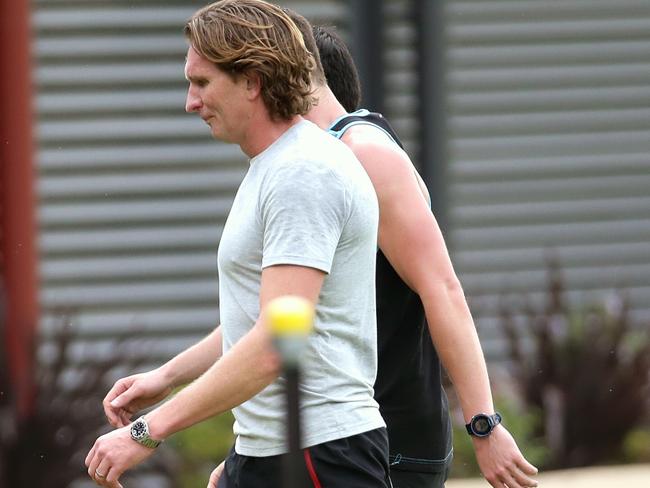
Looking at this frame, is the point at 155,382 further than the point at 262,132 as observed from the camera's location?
Yes

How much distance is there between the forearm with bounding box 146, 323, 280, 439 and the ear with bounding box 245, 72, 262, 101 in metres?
0.48

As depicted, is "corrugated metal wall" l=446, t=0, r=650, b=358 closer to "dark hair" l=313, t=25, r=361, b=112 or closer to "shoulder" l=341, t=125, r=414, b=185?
"dark hair" l=313, t=25, r=361, b=112

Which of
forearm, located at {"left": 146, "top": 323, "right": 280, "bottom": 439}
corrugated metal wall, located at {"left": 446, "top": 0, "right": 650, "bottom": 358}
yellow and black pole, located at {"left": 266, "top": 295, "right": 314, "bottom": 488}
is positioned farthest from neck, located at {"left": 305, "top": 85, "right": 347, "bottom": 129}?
corrugated metal wall, located at {"left": 446, "top": 0, "right": 650, "bottom": 358}

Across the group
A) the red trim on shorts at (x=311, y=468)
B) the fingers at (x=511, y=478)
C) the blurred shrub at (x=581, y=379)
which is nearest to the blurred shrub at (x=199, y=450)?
the blurred shrub at (x=581, y=379)

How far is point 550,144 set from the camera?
8.67 metres

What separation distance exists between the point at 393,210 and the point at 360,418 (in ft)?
1.75

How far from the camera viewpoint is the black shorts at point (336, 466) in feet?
9.12

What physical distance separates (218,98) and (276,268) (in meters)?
0.40

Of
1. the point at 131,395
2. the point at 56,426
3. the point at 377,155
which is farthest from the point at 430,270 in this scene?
the point at 56,426

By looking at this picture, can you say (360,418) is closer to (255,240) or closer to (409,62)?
(255,240)

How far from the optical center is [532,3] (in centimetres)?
852

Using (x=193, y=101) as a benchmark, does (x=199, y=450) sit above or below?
below

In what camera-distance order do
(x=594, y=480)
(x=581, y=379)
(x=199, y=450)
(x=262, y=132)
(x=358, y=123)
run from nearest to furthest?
(x=262, y=132), (x=358, y=123), (x=594, y=480), (x=199, y=450), (x=581, y=379)

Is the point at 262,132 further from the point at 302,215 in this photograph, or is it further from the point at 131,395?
the point at 131,395
